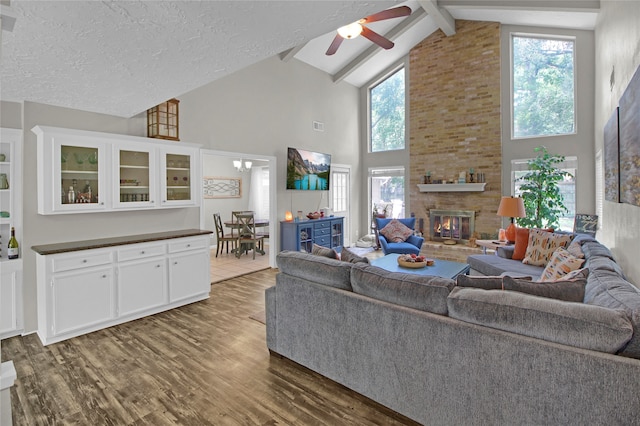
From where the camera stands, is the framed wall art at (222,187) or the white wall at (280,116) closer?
the white wall at (280,116)

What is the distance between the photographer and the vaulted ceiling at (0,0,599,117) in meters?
1.74

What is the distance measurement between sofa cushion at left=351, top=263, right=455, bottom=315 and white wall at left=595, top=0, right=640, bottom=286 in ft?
5.37

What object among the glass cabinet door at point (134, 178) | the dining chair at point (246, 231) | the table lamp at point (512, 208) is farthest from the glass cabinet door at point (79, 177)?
the table lamp at point (512, 208)

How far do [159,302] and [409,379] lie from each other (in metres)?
3.14

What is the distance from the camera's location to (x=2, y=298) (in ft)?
10.8

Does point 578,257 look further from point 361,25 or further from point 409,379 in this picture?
point 361,25

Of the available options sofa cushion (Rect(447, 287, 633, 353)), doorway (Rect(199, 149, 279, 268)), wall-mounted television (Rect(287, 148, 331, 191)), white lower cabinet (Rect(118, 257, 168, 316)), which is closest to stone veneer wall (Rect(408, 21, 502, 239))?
wall-mounted television (Rect(287, 148, 331, 191))

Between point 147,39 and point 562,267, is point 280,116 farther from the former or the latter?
point 562,267

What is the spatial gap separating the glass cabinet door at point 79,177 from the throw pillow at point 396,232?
4537mm

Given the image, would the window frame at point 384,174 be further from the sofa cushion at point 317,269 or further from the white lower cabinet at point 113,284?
the sofa cushion at point 317,269

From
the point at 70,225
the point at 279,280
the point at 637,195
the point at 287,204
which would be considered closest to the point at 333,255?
the point at 279,280

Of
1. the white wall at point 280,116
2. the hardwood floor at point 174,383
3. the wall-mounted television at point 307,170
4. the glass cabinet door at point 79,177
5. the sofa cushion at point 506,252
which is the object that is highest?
the white wall at point 280,116

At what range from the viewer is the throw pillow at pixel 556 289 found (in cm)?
190

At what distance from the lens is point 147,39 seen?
6.82ft
